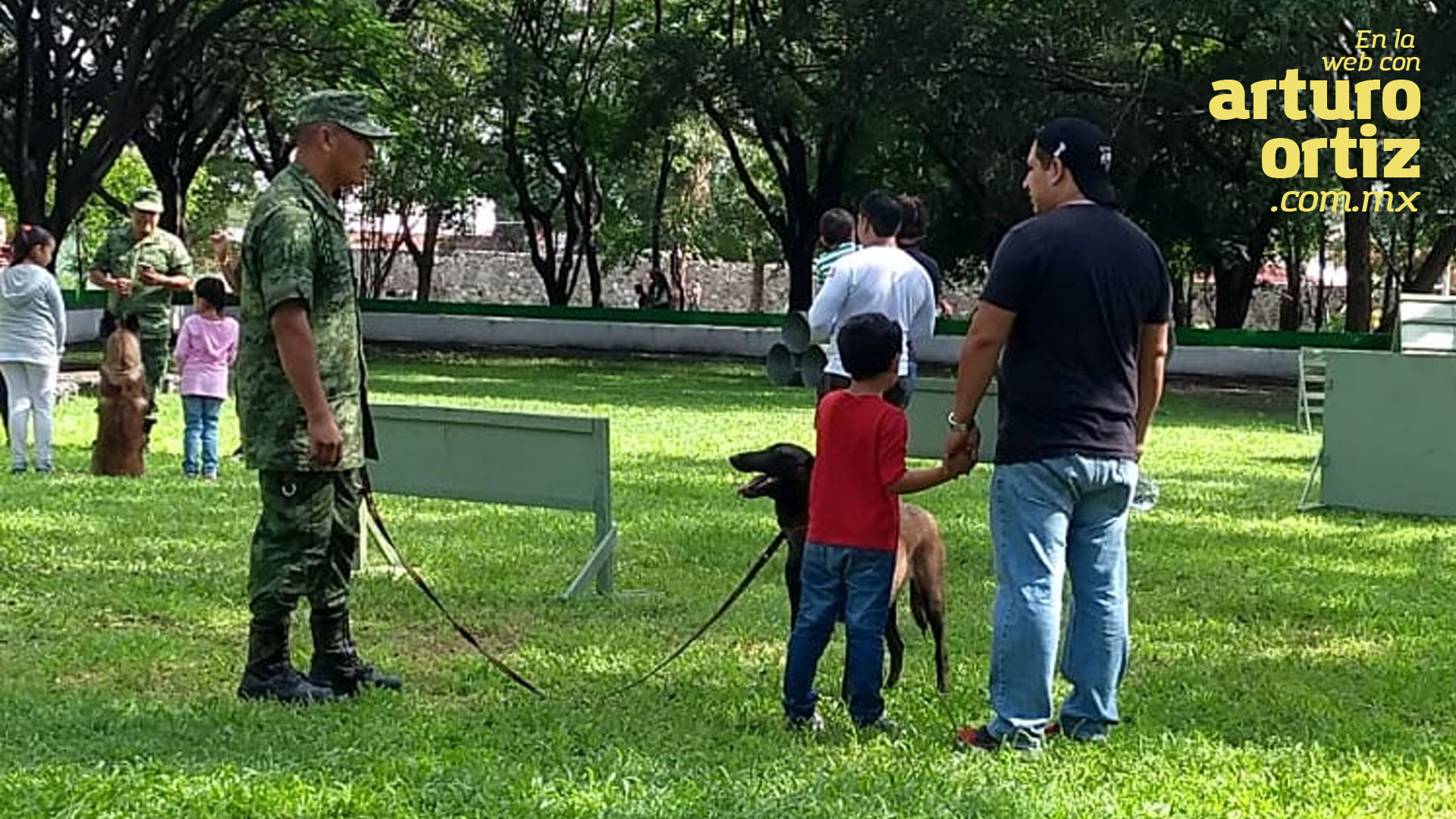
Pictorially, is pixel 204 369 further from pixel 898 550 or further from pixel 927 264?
pixel 898 550

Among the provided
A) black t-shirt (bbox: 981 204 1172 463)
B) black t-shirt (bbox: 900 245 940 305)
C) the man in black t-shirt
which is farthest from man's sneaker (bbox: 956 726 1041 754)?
black t-shirt (bbox: 900 245 940 305)

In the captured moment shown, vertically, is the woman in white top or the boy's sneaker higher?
the woman in white top

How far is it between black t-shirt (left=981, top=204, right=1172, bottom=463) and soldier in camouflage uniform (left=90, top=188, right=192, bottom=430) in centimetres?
838

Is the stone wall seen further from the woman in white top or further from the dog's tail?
the dog's tail

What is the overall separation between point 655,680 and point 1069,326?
202cm

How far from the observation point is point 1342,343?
27.4m

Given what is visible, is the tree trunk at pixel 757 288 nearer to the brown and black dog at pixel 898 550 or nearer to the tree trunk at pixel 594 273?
the tree trunk at pixel 594 273

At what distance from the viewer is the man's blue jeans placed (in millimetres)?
5301

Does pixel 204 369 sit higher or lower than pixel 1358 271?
lower

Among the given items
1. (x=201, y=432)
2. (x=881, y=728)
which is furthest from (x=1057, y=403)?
(x=201, y=432)

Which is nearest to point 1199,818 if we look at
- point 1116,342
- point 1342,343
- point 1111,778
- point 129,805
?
point 1111,778

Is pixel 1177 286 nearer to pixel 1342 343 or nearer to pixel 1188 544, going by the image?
pixel 1342 343

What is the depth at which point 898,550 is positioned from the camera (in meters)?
5.77

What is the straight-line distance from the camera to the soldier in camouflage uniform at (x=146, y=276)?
1268 centimetres
